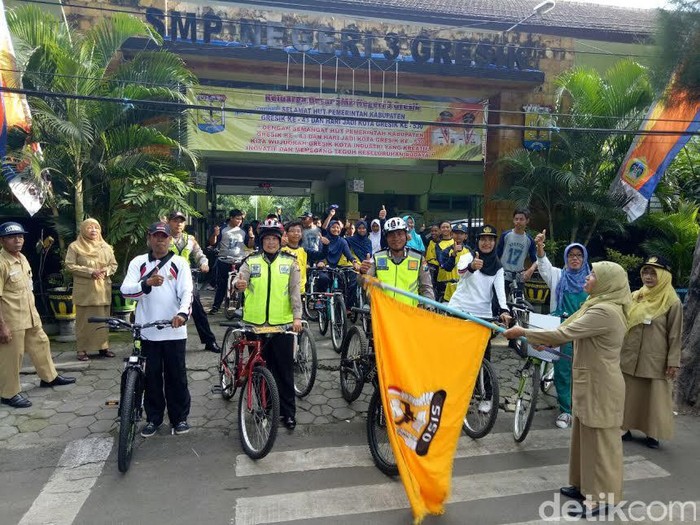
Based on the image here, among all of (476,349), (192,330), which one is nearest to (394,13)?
(192,330)

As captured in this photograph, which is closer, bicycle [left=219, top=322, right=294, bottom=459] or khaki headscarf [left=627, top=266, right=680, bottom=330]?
bicycle [left=219, top=322, right=294, bottom=459]

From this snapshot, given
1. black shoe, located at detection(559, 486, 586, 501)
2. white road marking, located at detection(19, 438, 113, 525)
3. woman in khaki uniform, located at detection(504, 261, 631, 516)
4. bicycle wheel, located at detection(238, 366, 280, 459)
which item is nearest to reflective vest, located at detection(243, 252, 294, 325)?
bicycle wheel, located at detection(238, 366, 280, 459)

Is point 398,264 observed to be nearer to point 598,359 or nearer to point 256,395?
point 256,395

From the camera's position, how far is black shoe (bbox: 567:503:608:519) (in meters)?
3.37

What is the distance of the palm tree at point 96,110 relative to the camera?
22.7ft

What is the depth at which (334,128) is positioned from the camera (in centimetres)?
1066

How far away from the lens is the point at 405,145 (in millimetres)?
11102

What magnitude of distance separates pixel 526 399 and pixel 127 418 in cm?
333

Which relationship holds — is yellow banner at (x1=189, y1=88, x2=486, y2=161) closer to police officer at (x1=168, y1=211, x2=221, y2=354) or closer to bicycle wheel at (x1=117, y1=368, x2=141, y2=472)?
police officer at (x1=168, y1=211, x2=221, y2=354)

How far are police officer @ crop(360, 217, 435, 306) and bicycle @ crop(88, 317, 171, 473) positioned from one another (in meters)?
1.98

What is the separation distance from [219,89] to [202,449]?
25.2ft

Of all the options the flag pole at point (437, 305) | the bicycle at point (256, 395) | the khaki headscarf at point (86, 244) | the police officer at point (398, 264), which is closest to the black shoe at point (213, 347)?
the khaki headscarf at point (86, 244)

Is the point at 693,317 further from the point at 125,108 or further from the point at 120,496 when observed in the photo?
the point at 125,108

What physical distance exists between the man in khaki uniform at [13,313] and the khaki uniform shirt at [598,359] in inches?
186
